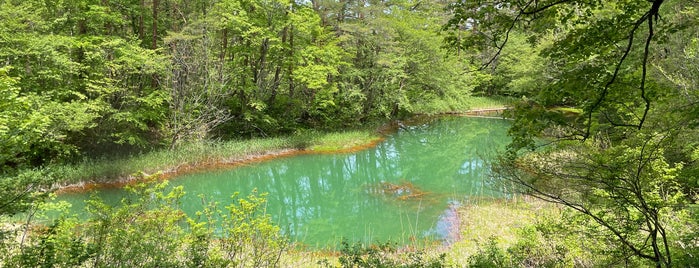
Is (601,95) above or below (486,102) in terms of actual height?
above

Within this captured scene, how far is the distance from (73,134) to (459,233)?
43.3ft

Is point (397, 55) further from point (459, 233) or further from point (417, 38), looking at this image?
point (459, 233)

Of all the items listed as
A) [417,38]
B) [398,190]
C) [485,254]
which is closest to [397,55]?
[417,38]

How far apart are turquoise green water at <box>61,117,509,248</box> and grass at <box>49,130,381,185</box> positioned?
81 cm

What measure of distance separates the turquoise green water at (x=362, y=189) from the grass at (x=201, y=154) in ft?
2.67

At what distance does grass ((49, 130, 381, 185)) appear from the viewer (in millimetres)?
12000

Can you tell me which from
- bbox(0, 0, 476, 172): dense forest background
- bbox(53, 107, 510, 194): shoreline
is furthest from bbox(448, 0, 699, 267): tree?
bbox(53, 107, 510, 194): shoreline

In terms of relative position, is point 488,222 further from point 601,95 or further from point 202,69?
point 202,69

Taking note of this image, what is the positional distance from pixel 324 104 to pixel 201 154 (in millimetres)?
6785

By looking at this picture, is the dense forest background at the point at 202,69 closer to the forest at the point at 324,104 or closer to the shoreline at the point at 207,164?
the forest at the point at 324,104

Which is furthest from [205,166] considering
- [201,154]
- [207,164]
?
[201,154]

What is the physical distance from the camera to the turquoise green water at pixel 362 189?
945 centimetres

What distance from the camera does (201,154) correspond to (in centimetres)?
1479

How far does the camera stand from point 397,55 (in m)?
22.6
